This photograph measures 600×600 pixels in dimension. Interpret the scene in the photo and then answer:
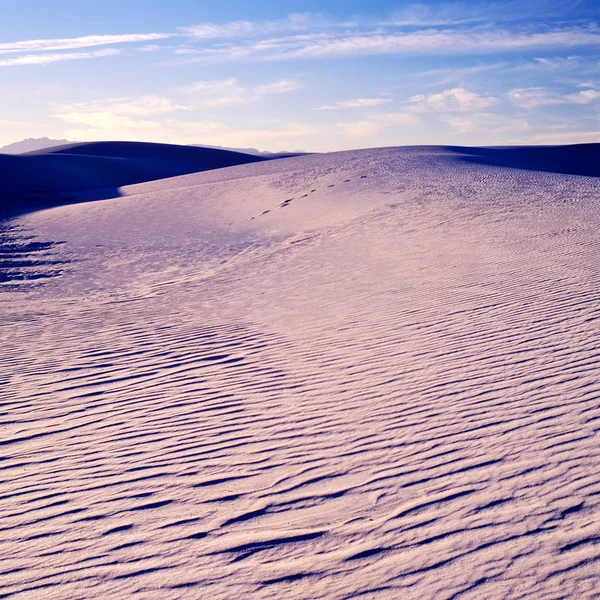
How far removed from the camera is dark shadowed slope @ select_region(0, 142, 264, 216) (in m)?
30.5

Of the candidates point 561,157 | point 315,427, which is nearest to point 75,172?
point 561,157

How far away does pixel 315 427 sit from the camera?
17.3ft

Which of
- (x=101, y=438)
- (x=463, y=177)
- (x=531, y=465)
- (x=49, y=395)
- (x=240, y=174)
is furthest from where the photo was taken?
(x=240, y=174)

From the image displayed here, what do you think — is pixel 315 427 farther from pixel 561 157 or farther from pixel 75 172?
pixel 561 157

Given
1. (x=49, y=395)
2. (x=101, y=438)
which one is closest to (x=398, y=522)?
A: (x=101, y=438)

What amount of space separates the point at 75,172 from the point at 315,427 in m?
38.5

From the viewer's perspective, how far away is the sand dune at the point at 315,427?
3492mm

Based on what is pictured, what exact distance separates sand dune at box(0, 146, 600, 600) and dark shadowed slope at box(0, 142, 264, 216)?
17874 millimetres

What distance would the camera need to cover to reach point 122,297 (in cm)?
1176

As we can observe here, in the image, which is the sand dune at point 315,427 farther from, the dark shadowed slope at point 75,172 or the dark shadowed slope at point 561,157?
the dark shadowed slope at point 561,157

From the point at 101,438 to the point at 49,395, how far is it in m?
1.48

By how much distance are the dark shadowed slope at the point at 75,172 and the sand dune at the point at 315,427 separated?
17.9m

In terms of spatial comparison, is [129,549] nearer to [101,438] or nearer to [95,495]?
[95,495]

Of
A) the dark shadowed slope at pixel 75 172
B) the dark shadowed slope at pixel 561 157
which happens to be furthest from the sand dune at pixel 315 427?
the dark shadowed slope at pixel 561 157
